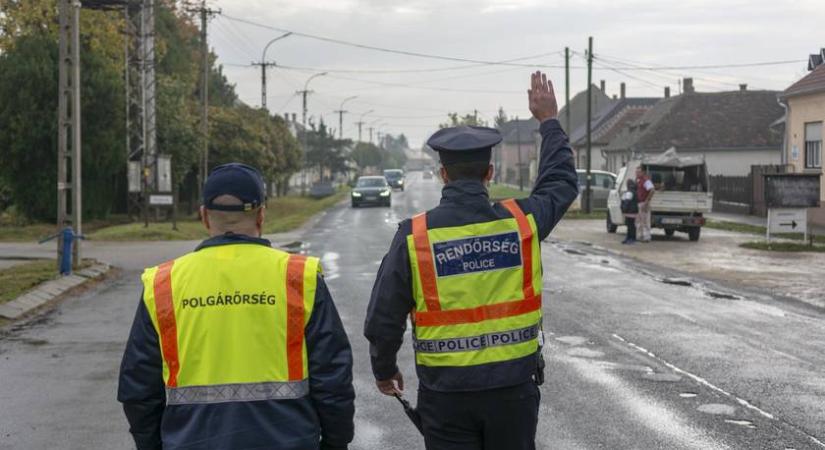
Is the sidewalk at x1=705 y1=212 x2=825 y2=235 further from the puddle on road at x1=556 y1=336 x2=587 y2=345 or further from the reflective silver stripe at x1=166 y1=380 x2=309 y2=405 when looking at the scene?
the reflective silver stripe at x1=166 y1=380 x2=309 y2=405

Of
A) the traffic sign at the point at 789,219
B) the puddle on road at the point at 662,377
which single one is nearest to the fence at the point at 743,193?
the traffic sign at the point at 789,219

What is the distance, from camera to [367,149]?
172625 mm

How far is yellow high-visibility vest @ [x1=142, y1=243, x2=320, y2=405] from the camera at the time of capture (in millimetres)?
3801

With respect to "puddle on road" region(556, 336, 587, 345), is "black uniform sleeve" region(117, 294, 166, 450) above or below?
above

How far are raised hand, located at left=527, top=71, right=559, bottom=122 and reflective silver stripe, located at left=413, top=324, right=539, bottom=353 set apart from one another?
98 centimetres

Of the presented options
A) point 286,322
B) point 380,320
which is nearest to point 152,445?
point 286,322

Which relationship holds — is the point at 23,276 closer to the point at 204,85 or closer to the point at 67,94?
the point at 67,94

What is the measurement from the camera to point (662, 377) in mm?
9766

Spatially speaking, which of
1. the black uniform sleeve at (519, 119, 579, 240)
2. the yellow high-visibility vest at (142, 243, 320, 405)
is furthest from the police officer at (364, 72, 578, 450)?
the yellow high-visibility vest at (142, 243, 320, 405)

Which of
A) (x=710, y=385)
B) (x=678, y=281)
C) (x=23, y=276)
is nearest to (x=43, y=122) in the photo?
(x=23, y=276)

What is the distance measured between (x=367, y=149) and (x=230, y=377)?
556 ft

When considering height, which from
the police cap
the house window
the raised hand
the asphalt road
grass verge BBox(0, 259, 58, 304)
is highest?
the house window

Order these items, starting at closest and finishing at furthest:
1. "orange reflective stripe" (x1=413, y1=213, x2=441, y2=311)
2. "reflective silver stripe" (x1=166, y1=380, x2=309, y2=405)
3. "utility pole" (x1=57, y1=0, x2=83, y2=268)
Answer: "reflective silver stripe" (x1=166, y1=380, x2=309, y2=405) < "orange reflective stripe" (x1=413, y1=213, x2=441, y2=311) < "utility pole" (x1=57, y1=0, x2=83, y2=268)

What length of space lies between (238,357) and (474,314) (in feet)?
3.44
